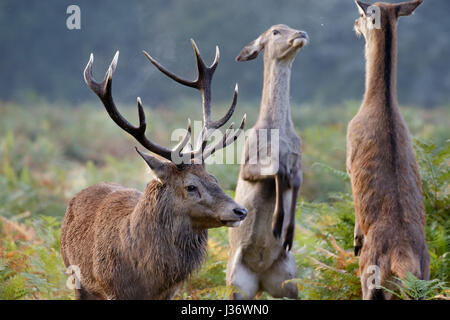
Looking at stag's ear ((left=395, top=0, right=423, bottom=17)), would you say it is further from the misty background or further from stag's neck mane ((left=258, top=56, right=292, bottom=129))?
the misty background

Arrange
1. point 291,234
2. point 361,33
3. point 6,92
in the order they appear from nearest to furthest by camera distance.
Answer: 1. point 361,33
2. point 291,234
3. point 6,92

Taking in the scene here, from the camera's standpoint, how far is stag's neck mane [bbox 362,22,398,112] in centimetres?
474

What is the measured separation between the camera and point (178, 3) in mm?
10984

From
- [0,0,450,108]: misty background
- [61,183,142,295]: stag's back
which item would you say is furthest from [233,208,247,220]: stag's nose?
[0,0,450,108]: misty background

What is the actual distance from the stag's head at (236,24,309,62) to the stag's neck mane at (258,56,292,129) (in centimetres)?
7

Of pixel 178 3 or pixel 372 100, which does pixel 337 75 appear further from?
pixel 372 100

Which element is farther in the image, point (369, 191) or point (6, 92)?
point (6, 92)

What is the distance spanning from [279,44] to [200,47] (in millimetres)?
3008

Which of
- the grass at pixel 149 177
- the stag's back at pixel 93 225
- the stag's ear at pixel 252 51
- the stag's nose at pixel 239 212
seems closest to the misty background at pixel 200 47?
the grass at pixel 149 177
